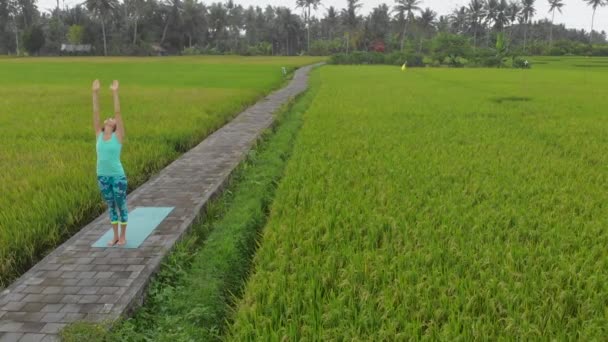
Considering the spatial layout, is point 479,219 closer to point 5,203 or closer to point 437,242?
point 437,242

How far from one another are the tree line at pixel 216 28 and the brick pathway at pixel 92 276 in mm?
50212

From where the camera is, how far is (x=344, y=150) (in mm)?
6621

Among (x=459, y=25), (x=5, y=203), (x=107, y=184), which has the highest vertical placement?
(x=459, y=25)

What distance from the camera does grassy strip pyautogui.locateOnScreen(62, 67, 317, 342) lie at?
8.50 feet

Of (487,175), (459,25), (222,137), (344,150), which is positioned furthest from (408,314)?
(459,25)

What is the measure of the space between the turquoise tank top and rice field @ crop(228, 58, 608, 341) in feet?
3.98

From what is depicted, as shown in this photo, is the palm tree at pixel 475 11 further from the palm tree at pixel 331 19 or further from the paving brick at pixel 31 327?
the paving brick at pixel 31 327

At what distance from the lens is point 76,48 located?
5381cm

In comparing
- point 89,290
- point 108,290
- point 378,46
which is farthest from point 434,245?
point 378,46

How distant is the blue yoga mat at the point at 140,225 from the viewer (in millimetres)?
3679

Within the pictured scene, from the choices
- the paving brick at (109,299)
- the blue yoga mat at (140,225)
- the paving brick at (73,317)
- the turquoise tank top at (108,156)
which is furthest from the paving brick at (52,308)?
the turquoise tank top at (108,156)

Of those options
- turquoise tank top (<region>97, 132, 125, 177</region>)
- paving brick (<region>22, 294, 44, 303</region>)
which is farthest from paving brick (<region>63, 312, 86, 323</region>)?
turquoise tank top (<region>97, 132, 125, 177</region>)

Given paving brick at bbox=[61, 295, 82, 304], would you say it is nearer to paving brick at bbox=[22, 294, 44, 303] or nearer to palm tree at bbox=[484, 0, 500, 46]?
paving brick at bbox=[22, 294, 44, 303]

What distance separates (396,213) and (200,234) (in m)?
1.69
